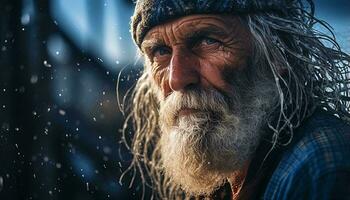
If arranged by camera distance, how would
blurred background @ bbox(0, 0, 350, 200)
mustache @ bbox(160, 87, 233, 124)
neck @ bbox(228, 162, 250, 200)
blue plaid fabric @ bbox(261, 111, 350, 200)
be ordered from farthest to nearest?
1. blurred background @ bbox(0, 0, 350, 200)
2. neck @ bbox(228, 162, 250, 200)
3. mustache @ bbox(160, 87, 233, 124)
4. blue plaid fabric @ bbox(261, 111, 350, 200)

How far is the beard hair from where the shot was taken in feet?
7.13

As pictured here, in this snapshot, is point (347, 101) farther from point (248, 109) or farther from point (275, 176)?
point (275, 176)

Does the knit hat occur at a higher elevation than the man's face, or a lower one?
higher

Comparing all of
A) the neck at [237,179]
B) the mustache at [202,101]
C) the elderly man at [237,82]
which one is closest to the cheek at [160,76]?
the elderly man at [237,82]

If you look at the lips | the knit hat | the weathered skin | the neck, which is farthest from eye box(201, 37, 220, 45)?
the neck

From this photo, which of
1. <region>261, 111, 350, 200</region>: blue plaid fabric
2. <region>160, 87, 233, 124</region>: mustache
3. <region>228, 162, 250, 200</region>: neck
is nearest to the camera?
<region>261, 111, 350, 200</region>: blue plaid fabric

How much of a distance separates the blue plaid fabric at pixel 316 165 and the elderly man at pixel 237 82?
0.24 ft

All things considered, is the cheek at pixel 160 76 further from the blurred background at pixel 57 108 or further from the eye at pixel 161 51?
the blurred background at pixel 57 108

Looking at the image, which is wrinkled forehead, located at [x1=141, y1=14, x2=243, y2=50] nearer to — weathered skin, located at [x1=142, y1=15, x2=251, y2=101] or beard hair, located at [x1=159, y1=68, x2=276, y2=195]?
weathered skin, located at [x1=142, y1=15, x2=251, y2=101]

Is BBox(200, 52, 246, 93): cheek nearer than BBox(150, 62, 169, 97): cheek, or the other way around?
BBox(200, 52, 246, 93): cheek

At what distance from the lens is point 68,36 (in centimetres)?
328

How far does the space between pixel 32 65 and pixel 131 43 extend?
28.2 inches

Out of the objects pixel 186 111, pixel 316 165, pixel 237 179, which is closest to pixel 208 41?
pixel 186 111

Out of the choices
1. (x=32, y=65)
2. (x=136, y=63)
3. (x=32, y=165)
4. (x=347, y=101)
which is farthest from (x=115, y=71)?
(x=347, y=101)
